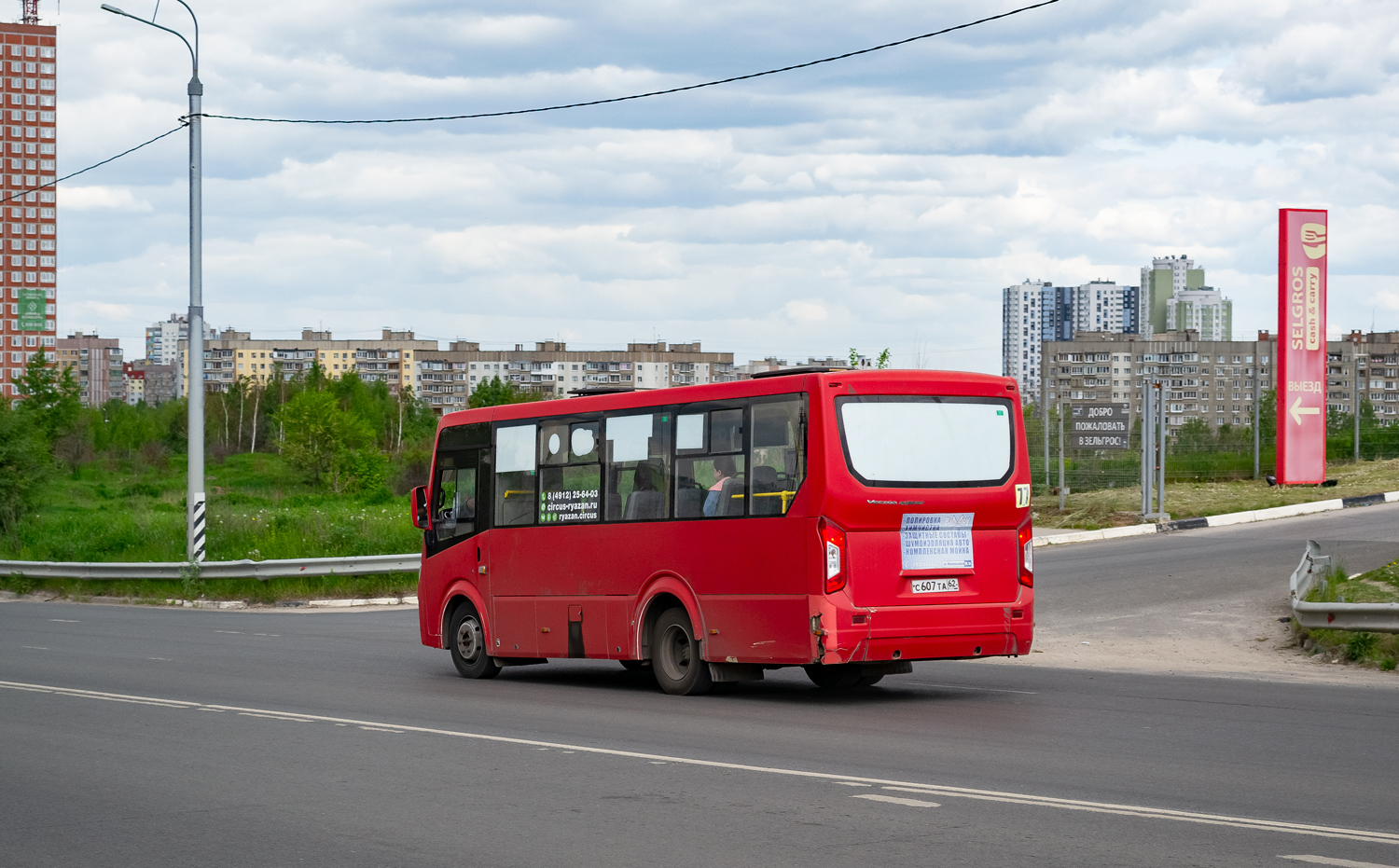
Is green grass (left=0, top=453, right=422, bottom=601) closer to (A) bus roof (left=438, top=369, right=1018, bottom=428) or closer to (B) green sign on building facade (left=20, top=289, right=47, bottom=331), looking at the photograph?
(A) bus roof (left=438, top=369, right=1018, bottom=428)

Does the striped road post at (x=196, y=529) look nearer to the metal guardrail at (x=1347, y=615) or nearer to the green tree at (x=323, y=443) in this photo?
the metal guardrail at (x=1347, y=615)

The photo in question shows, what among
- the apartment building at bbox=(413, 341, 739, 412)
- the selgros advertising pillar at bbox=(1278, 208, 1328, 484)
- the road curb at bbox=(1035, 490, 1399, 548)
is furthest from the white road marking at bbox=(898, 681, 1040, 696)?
the apartment building at bbox=(413, 341, 739, 412)

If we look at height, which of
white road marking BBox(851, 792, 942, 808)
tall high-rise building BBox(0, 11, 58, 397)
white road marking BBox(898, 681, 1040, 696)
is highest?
tall high-rise building BBox(0, 11, 58, 397)

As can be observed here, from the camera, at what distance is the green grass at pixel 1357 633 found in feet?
49.8

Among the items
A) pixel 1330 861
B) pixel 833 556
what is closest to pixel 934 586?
pixel 833 556

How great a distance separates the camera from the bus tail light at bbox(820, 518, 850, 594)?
39.8ft

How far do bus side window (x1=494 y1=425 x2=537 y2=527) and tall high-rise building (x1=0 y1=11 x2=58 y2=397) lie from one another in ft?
606

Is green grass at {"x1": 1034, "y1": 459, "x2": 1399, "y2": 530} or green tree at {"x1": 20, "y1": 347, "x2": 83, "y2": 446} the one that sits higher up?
green tree at {"x1": 20, "y1": 347, "x2": 83, "y2": 446}

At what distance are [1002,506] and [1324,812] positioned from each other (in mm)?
5833

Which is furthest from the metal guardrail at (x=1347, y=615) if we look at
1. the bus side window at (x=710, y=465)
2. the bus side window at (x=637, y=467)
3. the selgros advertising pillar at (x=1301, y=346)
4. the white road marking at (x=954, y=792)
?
A: the selgros advertising pillar at (x=1301, y=346)

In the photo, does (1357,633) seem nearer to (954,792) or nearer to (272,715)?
(954,792)

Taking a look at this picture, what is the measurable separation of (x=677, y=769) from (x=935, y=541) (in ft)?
14.4

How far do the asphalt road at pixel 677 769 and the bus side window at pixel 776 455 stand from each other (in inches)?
71.3

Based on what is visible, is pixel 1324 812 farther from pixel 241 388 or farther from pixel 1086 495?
pixel 241 388
